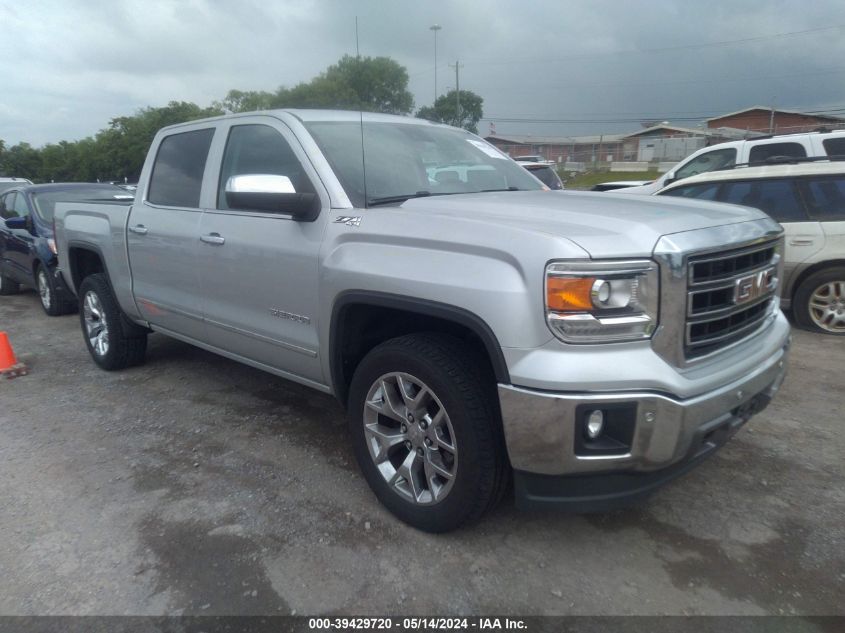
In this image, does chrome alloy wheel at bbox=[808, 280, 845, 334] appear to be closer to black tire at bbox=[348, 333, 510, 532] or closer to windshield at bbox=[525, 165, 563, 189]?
black tire at bbox=[348, 333, 510, 532]

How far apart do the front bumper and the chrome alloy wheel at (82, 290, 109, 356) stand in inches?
168

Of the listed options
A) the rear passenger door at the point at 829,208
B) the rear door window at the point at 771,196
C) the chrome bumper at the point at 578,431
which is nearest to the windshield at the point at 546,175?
the rear door window at the point at 771,196

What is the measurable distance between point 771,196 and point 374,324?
5.16 m

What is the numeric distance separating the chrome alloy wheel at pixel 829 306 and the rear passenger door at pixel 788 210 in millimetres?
291

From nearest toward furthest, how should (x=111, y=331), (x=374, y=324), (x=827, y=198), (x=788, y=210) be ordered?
1. (x=374, y=324)
2. (x=111, y=331)
3. (x=827, y=198)
4. (x=788, y=210)

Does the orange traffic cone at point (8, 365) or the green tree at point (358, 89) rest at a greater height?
the green tree at point (358, 89)

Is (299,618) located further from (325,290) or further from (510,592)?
(325,290)

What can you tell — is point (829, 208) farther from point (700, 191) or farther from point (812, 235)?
point (700, 191)

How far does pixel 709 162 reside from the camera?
→ 958 centimetres

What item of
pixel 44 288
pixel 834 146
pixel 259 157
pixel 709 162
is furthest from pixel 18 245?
pixel 834 146

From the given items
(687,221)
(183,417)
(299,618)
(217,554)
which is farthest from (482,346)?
(183,417)

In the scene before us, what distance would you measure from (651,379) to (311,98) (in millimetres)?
3495

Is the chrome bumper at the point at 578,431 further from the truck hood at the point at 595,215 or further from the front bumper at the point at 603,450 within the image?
the truck hood at the point at 595,215

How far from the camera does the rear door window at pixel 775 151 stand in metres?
8.60
